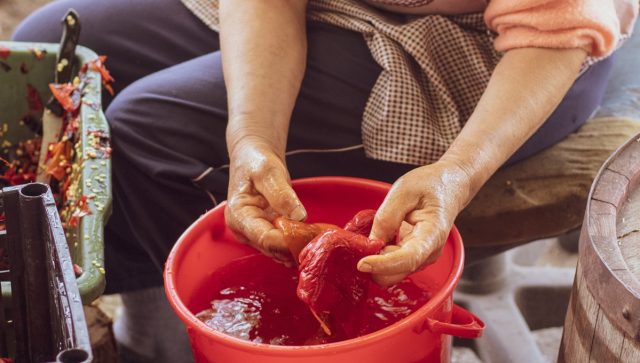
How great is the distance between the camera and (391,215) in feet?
3.22

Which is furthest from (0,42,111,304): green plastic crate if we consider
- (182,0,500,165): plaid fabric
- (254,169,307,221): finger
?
(182,0,500,165): plaid fabric

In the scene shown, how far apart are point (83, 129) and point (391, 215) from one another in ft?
1.67

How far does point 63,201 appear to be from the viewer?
123 centimetres

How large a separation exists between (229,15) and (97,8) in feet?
1.08

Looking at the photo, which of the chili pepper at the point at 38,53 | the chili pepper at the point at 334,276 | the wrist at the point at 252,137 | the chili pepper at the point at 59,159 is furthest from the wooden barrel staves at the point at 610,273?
the chili pepper at the point at 38,53

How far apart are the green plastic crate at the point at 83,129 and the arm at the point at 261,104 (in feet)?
0.57

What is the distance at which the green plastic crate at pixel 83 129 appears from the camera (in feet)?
3.17

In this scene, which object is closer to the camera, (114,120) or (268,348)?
(268,348)

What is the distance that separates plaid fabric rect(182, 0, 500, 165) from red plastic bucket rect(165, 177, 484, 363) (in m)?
0.14

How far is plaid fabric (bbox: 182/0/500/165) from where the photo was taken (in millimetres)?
1252

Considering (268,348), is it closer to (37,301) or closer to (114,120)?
Result: (37,301)

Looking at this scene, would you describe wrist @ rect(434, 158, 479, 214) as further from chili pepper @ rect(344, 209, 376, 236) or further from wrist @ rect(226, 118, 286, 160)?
wrist @ rect(226, 118, 286, 160)

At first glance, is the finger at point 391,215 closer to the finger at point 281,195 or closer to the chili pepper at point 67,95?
the finger at point 281,195

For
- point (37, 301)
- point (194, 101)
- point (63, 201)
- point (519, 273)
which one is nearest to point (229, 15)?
point (194, 101)
